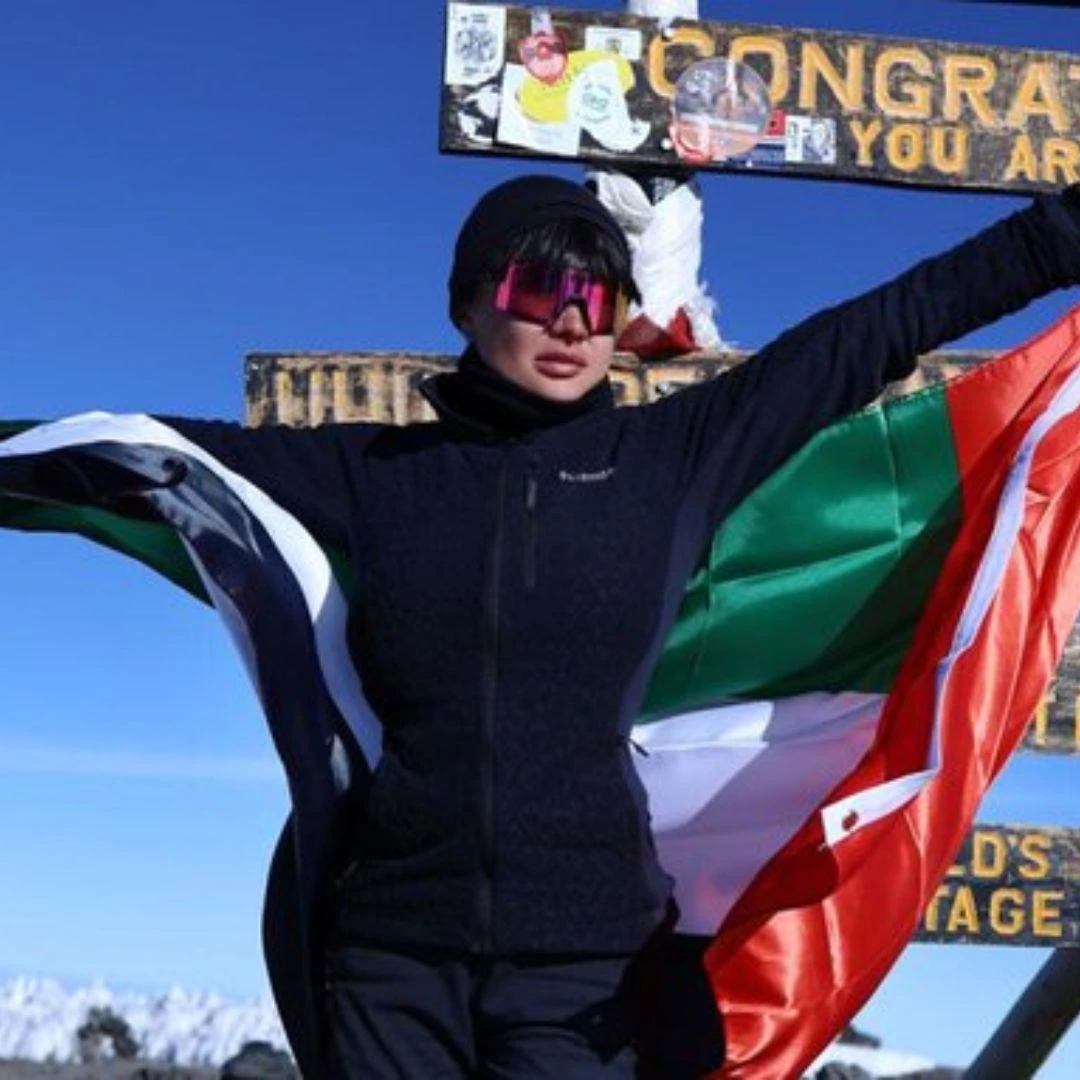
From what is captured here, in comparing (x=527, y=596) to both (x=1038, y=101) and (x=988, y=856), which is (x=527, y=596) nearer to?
(x=988, y=856)

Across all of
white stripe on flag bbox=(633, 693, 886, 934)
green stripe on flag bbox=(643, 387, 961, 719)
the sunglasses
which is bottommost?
white stripe on flag bbox=(633, 693, 886, 934)

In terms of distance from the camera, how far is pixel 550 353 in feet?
11.1

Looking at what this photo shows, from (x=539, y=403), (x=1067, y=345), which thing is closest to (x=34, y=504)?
(x=539, y=403)

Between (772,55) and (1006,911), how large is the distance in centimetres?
264

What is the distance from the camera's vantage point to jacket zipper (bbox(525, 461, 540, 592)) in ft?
10.4

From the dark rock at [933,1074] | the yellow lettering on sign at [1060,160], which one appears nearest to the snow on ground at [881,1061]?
the dark rock at [933,1074]

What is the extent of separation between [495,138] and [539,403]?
123 inches

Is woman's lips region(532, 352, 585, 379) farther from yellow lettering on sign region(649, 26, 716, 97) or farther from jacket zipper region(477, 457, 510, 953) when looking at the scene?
yellow lettering on sign region(649, 26, 716, 97)

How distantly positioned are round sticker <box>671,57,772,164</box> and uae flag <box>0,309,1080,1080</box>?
2.17 m

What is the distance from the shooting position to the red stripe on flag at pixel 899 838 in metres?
3.59

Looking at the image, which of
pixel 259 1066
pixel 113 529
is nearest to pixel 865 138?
pixel 113 529

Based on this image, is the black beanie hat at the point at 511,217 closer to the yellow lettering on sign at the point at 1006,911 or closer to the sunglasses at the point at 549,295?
the sunglasses at the point at 549,295

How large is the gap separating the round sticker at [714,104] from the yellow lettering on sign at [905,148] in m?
0.39

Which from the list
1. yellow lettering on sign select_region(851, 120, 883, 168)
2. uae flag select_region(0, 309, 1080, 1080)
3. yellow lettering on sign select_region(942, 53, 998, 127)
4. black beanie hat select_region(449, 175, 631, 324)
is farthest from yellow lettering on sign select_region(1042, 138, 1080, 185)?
black beanie hat select_region(449, 175, 631, 324)
